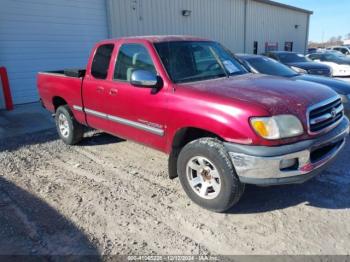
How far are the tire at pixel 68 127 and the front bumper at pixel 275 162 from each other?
3.57 m

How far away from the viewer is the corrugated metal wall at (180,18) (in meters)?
12.4

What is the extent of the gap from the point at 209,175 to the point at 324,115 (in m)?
1.38

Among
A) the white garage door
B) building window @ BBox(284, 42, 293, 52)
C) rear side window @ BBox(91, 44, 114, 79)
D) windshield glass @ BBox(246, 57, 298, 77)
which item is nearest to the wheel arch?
rear side window @ BBox(91, 44, 114, 79)

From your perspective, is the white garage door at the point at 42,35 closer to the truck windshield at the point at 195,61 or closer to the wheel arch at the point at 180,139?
the truck windshield at the point at 195,61

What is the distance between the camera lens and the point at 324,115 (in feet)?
11.3

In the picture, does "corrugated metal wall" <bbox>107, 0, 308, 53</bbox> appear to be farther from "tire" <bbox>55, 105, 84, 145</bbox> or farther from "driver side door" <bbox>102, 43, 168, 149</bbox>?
"driver side door" <bbox>102, 43, 168, 149</bbox>

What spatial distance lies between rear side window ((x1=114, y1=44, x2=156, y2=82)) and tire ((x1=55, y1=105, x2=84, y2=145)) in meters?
1.75

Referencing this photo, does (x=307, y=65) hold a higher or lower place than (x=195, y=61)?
lower

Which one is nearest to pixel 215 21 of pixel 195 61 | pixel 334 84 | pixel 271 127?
pixel 334 84

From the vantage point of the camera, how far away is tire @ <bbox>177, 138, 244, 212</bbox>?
3268 mm

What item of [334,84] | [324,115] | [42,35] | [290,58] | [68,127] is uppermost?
[42,35]

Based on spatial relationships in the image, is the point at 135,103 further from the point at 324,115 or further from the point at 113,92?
the point at 324,115

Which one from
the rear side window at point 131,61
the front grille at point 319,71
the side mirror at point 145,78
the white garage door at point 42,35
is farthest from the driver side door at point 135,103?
the front grille at point 319,71

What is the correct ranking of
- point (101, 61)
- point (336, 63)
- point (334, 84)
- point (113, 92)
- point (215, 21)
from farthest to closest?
point (215, 21) < point (336, 63) < point (334, 84) < point (101, 61) < point (113, 92)
